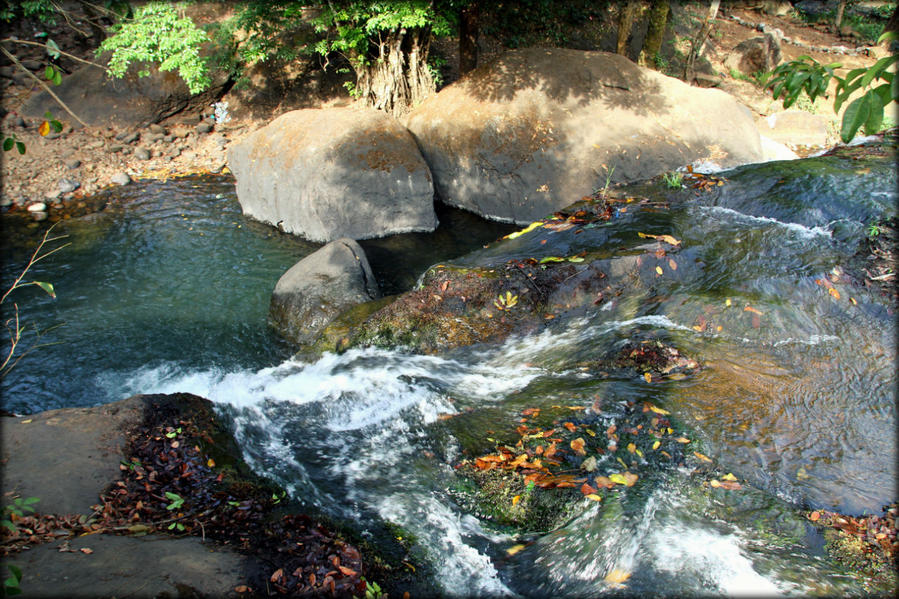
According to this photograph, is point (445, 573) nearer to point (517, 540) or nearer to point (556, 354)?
point (517, 540)

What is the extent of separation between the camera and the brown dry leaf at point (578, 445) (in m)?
3.77

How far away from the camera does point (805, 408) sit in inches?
159

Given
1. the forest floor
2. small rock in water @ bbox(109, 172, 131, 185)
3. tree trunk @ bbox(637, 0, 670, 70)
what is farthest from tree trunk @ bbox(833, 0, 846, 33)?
small rock in water @ bbox(109, 172, 131, 185)

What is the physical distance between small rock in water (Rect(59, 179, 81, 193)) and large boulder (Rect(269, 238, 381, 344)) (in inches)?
222

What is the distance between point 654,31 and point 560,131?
14.7 feet

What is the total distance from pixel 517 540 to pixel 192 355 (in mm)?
4240

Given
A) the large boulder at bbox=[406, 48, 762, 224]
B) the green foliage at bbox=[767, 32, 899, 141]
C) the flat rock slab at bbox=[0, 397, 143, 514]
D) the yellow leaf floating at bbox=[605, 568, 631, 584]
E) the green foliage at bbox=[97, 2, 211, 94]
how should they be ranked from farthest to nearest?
the green foliage at bbox=[97, 2, 211, 94]
the large boulder at bbox=[406, 48, 762, 224]
the flat rock slab at bbox=[0, 397, 143, 514]
the yellow leaf floating at bbox=[605, 568, 631, 584]
the green foliage at bbox=[767, 32, 899, 141]

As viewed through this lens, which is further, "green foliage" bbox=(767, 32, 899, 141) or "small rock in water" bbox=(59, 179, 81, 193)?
"small rock in water" bbox=(59, 179, 81, 193)

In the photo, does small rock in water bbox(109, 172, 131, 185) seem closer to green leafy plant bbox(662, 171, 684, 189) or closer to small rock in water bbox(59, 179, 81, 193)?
small rock in water bbox(59, 179, 81, 193)

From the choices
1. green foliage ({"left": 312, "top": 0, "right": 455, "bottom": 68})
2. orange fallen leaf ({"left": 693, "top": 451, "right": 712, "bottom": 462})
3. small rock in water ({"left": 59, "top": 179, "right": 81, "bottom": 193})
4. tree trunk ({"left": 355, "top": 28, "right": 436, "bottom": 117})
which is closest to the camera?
orange fallen leaf ({"left": 693, "top": 451, "right": 712, "bottom": 462})

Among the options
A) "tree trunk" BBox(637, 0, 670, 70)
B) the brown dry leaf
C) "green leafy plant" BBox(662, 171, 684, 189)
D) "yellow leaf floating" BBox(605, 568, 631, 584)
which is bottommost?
"yellow leaf floating" BBox(605, 568, 631, 584)

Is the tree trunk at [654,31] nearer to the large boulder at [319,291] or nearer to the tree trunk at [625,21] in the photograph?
the tree trunk at [625,21]

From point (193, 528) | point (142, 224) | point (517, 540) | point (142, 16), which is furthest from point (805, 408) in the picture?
point (142, 16)

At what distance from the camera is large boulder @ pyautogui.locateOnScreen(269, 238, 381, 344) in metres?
6.21
